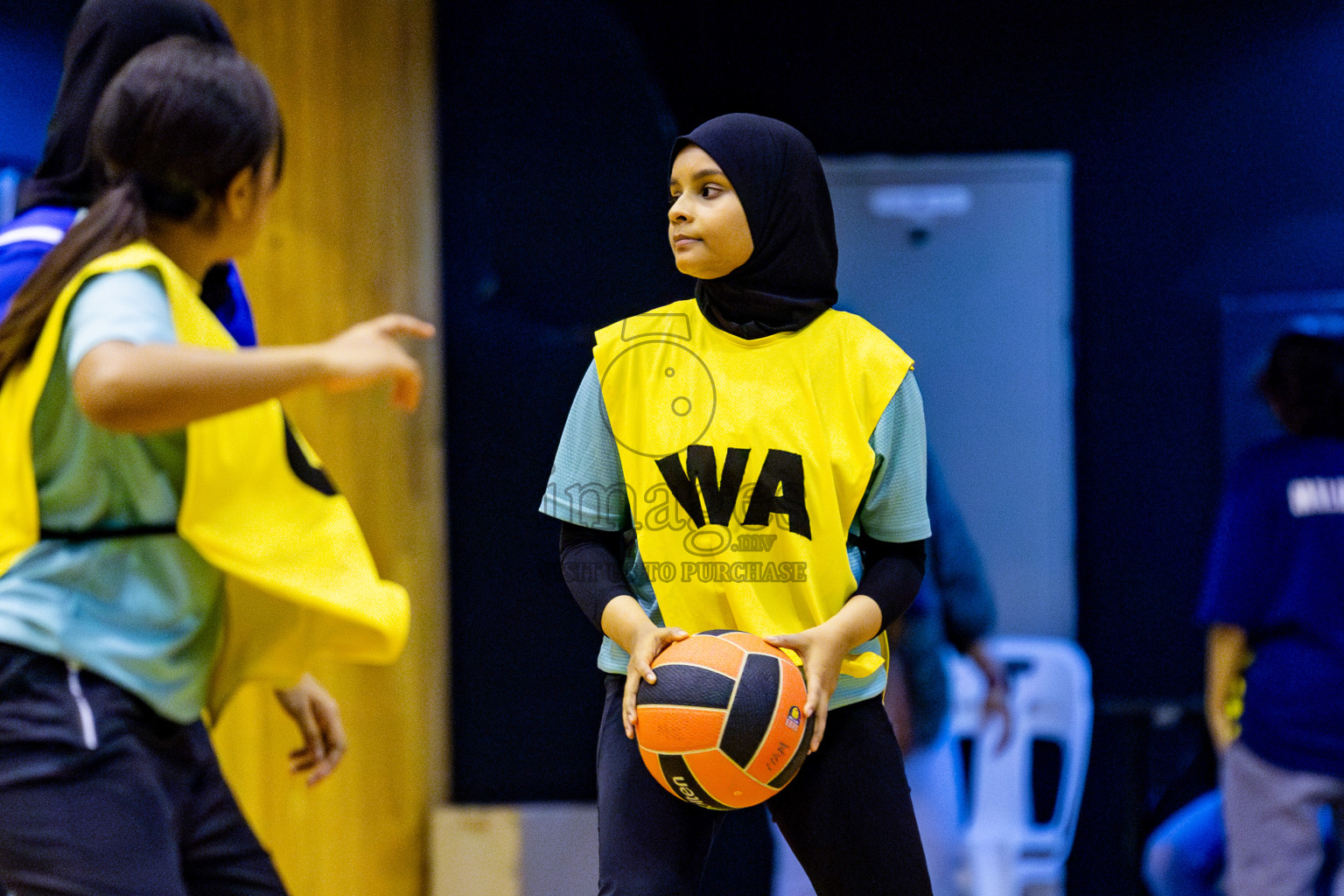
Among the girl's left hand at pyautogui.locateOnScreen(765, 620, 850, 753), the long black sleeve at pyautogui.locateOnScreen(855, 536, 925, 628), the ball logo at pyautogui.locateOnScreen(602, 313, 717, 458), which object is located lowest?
the girl's left hand at pyautogui.locateOnScreen(765, 620, 850, 753)

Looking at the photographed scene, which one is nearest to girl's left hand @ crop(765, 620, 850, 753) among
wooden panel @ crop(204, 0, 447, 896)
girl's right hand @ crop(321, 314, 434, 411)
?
girl's right hand @ crop(321, 314, 434, 411)

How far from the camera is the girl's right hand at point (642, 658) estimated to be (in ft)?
5.85

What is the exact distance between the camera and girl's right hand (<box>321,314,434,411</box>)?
1434mm

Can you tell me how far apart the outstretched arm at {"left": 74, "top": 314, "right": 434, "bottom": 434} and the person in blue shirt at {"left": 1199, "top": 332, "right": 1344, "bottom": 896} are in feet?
8.02

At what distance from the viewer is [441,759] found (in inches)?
161

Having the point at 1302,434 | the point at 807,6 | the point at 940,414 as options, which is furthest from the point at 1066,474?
the point at 807,6

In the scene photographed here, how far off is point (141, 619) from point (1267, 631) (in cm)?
269

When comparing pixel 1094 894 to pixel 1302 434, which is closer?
pixel 1302 434

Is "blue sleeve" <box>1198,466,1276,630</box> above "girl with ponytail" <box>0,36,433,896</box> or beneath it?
beneath

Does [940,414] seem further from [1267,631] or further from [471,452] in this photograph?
[471,452]

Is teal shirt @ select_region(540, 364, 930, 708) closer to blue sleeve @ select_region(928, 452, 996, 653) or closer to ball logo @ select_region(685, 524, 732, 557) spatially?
ball logo @ select_region(685, 524, 732, 557)

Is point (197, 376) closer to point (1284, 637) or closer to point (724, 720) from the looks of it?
point (724, 720)

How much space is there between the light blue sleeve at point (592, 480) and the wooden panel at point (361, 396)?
1683 millimetres

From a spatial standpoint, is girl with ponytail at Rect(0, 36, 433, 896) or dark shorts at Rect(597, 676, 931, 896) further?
dark shorts at Rect(597, 676, 931, 896)
